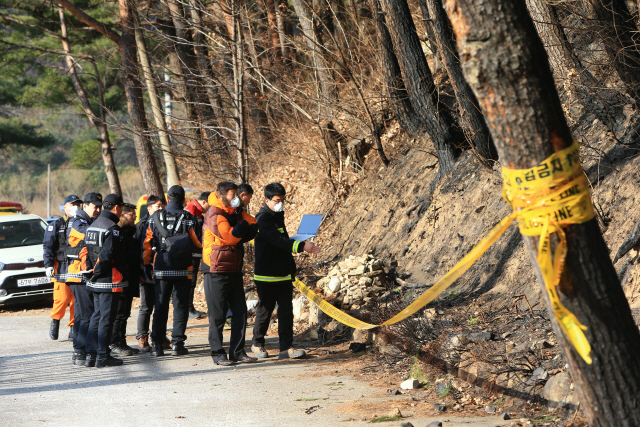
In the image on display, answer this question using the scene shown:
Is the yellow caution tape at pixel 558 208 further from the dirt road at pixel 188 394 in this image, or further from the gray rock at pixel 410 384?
the gray rock at pixel 410 384

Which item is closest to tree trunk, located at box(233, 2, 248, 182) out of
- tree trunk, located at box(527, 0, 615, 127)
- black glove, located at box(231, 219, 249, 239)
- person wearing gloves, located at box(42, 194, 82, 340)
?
person wearing gloves, located at box(42, 194, 82, 340)

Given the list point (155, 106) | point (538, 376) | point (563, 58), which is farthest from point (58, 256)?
point (563, 58)

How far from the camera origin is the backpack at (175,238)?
325 inches

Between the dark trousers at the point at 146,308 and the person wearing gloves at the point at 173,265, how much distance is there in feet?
1.67

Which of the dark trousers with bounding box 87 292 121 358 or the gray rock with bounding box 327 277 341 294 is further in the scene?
the gray rock with bounding box 327 277 341 294

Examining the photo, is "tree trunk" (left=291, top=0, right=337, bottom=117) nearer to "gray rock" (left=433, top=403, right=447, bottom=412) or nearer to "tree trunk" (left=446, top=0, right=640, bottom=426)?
"gray rock" (left=433, top=403, right=447, bottom=412)

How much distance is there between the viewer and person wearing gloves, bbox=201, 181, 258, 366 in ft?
24.4

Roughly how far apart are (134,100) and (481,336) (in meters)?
13.9

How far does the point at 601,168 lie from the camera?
7.75 metres

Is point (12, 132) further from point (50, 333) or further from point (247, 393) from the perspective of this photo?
point (247, 393)

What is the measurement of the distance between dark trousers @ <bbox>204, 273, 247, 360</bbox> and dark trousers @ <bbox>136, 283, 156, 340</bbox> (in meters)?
1.64

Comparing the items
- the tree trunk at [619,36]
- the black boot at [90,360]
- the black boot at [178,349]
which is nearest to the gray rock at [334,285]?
the black boot at [178,349]

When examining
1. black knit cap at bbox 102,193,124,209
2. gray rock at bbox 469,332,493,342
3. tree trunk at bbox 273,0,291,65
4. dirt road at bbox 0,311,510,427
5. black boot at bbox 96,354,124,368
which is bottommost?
dirt road at bbox 0,311,510,427

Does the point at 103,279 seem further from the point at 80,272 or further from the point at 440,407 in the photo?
the point at 440,407
